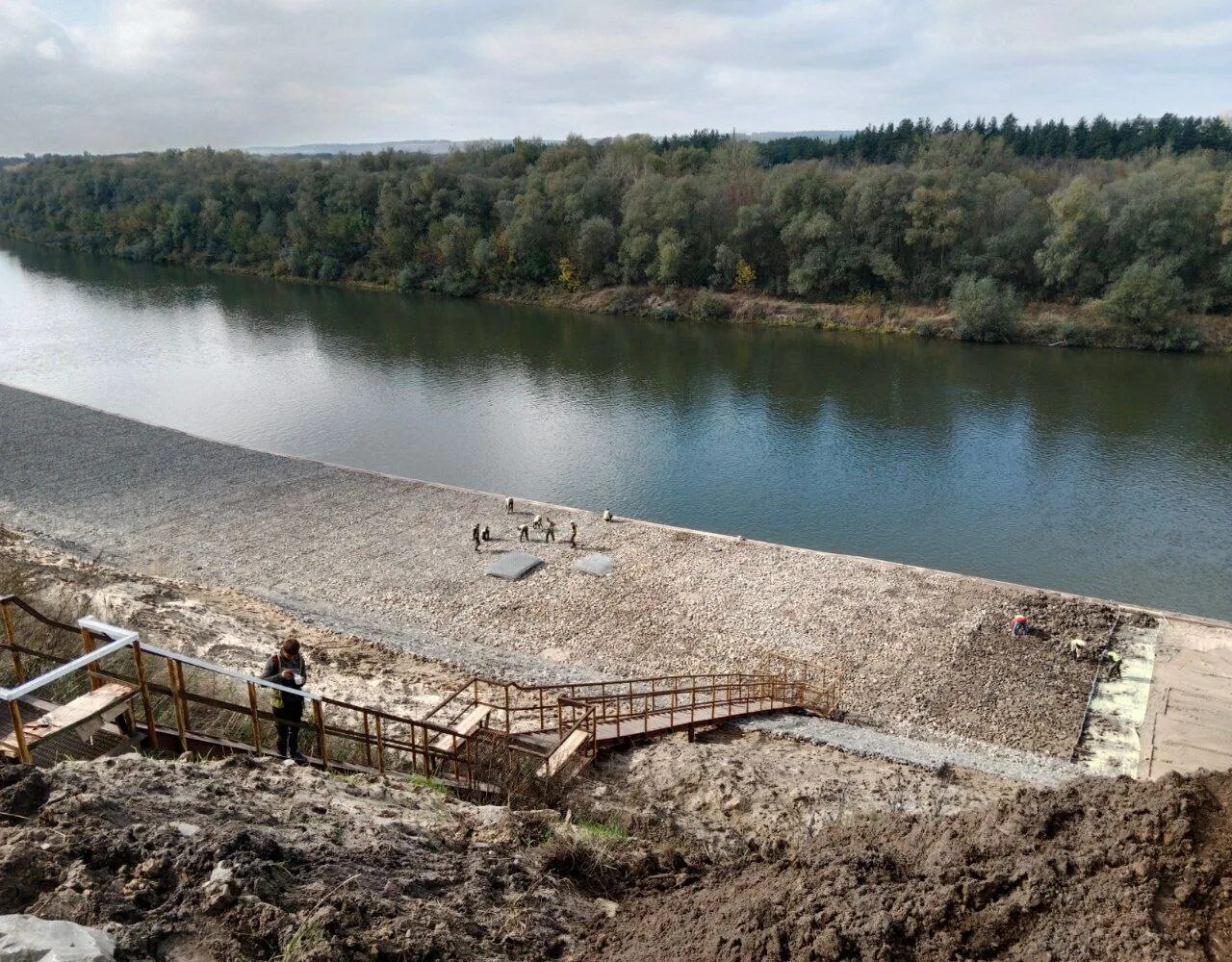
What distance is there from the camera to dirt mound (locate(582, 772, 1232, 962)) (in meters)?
5.63

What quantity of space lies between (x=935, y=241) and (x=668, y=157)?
30.9m

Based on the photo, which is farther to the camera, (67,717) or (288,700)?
(288,700)

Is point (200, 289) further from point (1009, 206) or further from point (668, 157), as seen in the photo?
point (1009, 206)

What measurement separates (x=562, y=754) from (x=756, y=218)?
5478 cm

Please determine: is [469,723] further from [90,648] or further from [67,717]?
[67,717]

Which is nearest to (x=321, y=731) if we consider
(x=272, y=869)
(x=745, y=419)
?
(x=272, y=869)

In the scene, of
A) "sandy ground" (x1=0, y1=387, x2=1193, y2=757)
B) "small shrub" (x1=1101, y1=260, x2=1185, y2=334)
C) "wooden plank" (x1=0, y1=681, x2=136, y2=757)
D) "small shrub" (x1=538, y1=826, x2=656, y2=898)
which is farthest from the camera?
"small shrub" (x1=1101, y1=260, x2=1185, y2=334)

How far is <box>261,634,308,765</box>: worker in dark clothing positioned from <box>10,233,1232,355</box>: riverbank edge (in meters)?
50.6

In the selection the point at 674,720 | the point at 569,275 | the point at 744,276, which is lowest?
the point at 674,720

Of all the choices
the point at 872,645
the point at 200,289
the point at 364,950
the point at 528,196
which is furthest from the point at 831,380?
the point at 200,289

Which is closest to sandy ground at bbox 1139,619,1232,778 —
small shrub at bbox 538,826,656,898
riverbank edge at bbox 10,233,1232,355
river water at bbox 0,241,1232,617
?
river water at bbox 0,241,1232,617

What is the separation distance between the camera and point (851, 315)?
56000mm

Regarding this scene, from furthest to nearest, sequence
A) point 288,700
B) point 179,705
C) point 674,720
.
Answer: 1. point 674,720
2. point 288,700
3. point 179,705

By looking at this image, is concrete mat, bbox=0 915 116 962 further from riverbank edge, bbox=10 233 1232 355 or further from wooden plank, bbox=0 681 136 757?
riverbank edge, bbox=10 233 1232 355
